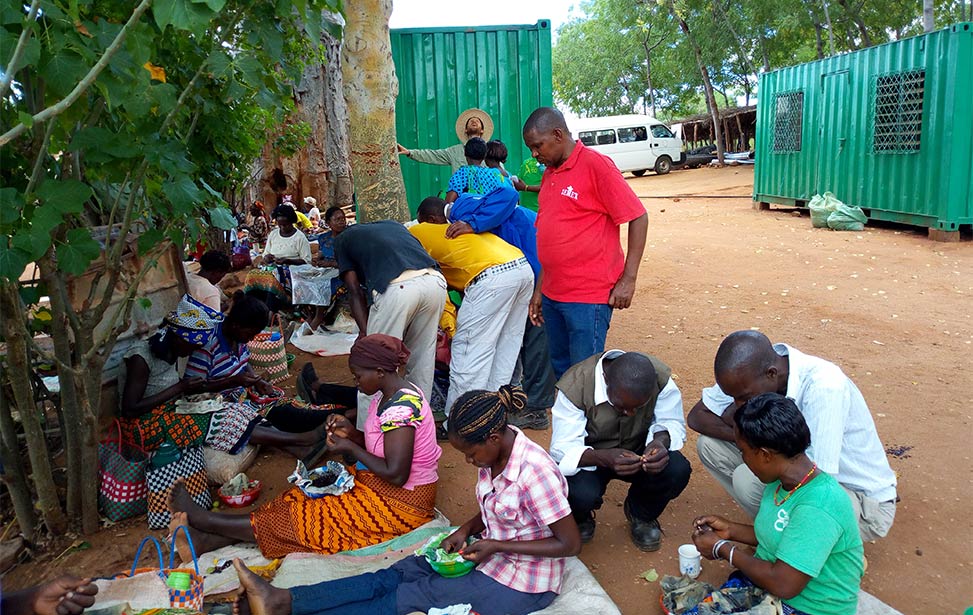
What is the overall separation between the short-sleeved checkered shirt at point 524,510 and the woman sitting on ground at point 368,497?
510 mm

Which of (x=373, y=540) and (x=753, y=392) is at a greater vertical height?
(x=753, y=392)

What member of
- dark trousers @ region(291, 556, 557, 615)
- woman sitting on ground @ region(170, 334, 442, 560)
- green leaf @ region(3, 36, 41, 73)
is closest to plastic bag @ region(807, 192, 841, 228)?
woman sitting on ground @ region(170, 334, 442, 560)

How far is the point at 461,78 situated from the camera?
7.14 meters

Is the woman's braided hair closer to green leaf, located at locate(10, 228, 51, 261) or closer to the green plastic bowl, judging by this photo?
the green plastic bowl

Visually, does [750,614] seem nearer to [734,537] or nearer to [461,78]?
[734,537]

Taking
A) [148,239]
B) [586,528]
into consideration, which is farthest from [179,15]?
[586,528]

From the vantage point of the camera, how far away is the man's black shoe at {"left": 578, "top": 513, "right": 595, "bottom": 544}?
10.3 feet

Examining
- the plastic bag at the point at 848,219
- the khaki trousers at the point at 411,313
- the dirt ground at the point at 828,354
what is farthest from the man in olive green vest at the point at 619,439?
the plastic bag at the point at 848,219

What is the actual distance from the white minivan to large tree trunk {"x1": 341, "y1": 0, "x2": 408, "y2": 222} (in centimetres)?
1932

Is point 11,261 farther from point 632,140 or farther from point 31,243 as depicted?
point 632,140

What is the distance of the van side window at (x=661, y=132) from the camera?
24.6 m

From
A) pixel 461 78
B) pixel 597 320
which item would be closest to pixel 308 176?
pixel 461 78

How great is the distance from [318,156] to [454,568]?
8.58 metres

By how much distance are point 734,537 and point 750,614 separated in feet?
0.87
